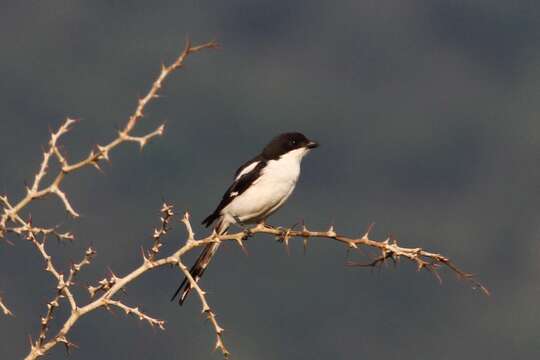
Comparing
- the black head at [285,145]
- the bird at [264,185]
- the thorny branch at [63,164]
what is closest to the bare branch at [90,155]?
the thorny branch at [63,164]

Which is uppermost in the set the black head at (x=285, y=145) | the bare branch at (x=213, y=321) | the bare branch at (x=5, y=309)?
the black head at (x=285, y=145)

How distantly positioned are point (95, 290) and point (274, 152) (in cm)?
506

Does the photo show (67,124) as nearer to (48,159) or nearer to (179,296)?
(48,159)

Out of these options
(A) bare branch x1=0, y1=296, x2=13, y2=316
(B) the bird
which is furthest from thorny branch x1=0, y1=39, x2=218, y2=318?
(B) the bird

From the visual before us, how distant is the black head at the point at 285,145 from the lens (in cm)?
1134

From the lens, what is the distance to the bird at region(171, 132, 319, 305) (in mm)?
10867

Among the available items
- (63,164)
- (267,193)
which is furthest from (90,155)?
(267,193)

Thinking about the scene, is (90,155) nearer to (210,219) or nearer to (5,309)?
(5,309)

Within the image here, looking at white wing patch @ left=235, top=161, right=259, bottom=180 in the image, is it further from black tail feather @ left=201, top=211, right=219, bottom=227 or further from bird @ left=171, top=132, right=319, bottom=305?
black tail feather @ left=201, top=211, right=219, bottom=227

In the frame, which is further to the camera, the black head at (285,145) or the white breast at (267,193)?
the black head at (285,145)

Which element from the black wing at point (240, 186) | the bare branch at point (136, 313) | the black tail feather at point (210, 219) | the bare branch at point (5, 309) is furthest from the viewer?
the black wing at point (240, 186)

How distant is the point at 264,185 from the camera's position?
10.9 metres

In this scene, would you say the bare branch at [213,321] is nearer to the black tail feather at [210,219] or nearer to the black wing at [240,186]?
the black tail feather at [210,219]

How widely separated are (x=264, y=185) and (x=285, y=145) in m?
0.57
